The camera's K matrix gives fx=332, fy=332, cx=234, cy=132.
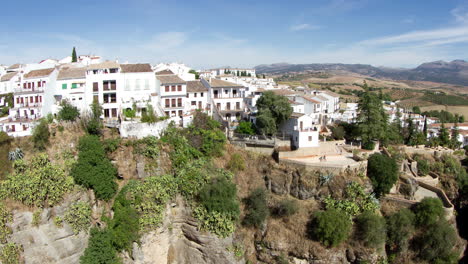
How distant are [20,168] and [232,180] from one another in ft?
54.0

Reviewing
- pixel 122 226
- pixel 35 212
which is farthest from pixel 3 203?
pixel 122 226

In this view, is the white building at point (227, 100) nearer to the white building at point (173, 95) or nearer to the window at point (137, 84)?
the white building at point (173, 95)

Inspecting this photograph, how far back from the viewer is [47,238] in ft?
75.7

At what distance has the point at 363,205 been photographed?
2722 cm

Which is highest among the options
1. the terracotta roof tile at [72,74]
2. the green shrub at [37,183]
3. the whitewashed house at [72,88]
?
the terracotta roof tile at [72,74]

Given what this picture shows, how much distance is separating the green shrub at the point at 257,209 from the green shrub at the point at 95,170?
10879mm

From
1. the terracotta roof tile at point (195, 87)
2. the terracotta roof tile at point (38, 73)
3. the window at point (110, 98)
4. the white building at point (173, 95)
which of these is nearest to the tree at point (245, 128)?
the white building at point (173, 95)

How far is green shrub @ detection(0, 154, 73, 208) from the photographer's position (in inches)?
914

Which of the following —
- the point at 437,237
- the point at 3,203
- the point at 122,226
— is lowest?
the point at 437,237

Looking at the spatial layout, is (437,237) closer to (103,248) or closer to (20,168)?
(103,248)

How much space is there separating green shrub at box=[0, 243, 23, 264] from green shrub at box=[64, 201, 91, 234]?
3.42 m

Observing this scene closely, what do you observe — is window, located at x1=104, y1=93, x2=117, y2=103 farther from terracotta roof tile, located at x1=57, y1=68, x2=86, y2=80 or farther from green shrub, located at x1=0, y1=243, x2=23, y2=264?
green shrub, located at x1=0, y1=243, x2=23, y2=264

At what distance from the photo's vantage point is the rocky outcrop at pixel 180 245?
25.0m

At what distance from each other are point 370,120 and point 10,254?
33.9 m
